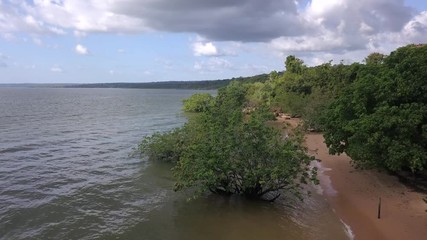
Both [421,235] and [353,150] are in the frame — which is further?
[353,150]

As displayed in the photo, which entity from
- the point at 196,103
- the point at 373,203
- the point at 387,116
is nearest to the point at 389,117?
the point at 387,116

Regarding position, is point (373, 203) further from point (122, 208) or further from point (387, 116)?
point (122, 208)

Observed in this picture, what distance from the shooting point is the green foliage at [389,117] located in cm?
2214

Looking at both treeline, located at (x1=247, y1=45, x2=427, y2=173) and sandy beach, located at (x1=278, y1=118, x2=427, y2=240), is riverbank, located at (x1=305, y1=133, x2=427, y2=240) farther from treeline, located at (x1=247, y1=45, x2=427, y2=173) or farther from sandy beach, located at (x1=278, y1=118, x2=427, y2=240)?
treeline, located at (x1=247, y1=45, x2=427, y2=173)

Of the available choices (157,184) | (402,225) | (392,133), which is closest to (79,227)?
(157,184)

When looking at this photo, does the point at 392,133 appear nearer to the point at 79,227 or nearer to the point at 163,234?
the point at 163,234

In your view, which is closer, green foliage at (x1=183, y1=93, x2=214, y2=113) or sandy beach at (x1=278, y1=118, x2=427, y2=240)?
sandy beach at (x1=278, y1=118, x2=427, y2=240)

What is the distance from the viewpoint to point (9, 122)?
182 ft

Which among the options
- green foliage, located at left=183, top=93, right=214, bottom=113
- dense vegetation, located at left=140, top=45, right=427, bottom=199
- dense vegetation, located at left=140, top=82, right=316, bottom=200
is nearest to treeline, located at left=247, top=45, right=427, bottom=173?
dense vegetation, located at left=140, top=45, right=427, bottom=199

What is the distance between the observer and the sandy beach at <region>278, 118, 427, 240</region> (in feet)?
63.3

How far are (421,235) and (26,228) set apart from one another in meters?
18.7

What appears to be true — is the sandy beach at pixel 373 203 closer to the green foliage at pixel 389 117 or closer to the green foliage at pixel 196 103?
the green foliage at pixel 389 117

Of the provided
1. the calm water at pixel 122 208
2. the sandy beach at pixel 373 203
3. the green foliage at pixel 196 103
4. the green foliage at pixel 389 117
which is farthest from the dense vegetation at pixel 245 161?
the green foliage at pixel 196 103

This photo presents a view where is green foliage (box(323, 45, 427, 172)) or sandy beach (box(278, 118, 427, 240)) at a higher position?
green foliage (box(323, 45, 427, 172))
